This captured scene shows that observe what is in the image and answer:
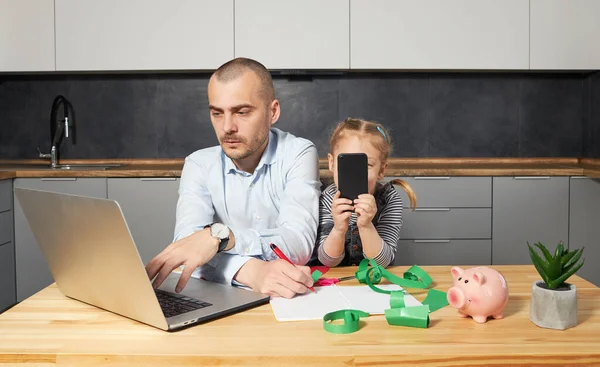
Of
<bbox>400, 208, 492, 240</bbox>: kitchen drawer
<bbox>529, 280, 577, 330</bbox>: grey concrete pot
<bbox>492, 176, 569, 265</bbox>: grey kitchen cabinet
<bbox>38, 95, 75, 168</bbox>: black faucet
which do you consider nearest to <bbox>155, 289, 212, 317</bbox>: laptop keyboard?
<bbox>529, 280, 577, 330</bbox>: grey concrete pot

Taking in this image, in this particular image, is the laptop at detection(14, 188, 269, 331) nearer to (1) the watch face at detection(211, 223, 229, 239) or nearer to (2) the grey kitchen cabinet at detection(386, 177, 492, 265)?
(1) the watch face at detection(211, 223, 229, 239)

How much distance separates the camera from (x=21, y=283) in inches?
128

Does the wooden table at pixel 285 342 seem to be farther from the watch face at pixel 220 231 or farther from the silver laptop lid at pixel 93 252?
the watch face at pixel 220 231

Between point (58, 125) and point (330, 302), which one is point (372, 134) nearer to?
point (330, 302)

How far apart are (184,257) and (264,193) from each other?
0.66 meters

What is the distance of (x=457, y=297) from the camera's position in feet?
3.43

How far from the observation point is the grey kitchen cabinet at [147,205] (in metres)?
3.16

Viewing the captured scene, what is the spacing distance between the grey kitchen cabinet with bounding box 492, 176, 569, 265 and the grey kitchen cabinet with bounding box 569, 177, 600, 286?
4 cm

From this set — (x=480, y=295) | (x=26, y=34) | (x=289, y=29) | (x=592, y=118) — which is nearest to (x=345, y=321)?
(x=480, y=295)

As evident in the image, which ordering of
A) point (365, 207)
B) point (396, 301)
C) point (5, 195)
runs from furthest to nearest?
point (5, 195), point (365, 207), point (396, 301)

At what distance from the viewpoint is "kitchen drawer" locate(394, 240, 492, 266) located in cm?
316

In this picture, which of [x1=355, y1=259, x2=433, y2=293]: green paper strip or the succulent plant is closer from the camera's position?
the succulent plant

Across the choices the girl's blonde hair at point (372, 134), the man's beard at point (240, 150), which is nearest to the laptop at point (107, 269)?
the man's beard at point (240, 150)

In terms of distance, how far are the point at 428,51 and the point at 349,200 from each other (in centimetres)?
217
